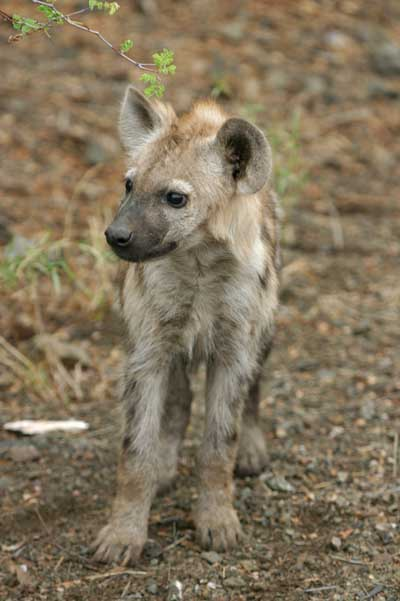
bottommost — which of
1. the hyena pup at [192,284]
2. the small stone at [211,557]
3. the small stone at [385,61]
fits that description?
the small stone at [211,557]

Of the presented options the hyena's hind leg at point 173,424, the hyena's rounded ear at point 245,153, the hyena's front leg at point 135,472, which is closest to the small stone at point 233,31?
the hyena's hind leg at point 173,424

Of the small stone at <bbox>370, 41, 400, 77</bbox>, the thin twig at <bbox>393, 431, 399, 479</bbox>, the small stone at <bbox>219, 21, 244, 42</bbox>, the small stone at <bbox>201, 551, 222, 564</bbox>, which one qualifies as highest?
the small stone at <bbox>219, 21, 244, 42</bbox>

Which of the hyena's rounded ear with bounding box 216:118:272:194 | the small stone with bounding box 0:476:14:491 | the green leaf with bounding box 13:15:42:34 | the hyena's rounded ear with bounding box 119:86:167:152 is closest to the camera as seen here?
the green leaf with bounding box 13:15:42:34

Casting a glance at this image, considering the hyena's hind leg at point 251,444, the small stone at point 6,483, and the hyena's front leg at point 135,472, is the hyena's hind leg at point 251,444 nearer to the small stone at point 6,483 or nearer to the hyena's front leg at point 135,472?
the hyena's front leg at point 135,472

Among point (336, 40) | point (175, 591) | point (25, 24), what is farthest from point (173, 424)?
point (336, 40)

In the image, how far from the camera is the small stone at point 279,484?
3.97 m

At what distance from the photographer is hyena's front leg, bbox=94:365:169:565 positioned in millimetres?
3480

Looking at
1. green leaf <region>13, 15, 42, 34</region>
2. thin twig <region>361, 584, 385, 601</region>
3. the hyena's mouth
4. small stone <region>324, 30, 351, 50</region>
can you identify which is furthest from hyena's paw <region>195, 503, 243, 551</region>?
small stone <region>324, 30, 351, 50</region>

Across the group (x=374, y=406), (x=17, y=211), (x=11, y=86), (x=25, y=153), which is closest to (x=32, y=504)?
(x=374, y=406)

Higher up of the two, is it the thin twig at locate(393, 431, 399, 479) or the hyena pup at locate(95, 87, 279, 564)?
the hyena pup at locate(95, 87, 279, 564)

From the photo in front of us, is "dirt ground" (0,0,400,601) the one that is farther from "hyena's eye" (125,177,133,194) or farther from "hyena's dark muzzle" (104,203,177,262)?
"hyena's dark muzzle" (104,203,177,262)

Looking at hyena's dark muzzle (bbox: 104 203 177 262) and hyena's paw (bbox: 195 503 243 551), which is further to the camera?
hyena's paw (bbox: 195 503 243 551)

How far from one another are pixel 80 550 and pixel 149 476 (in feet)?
1.34

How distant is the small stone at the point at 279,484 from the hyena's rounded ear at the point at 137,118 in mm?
1584
